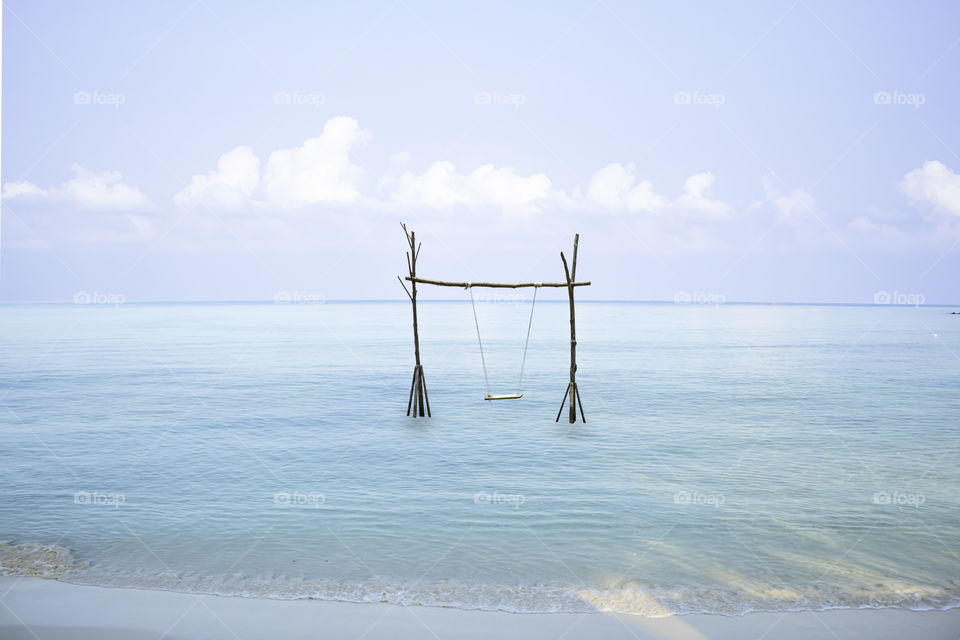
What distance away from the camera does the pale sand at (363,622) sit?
6156 mm

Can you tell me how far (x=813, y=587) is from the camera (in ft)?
23.8

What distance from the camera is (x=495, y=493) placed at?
1071cm

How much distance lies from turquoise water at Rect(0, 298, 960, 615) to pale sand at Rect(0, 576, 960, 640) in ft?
0.86

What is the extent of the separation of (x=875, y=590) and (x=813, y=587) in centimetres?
64

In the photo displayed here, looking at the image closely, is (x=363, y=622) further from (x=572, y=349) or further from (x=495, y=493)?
(x=572, y=349)

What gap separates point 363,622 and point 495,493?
4.50m

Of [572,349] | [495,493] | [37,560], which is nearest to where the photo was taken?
[37,560]

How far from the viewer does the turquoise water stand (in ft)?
24.4

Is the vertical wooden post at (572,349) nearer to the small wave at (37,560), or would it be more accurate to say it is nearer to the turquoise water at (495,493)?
the turquoise water at (495,493)

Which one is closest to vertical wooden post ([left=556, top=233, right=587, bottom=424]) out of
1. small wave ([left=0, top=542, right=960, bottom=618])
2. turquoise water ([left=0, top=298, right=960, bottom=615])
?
turquoise water ([left=0, top=298, right=960, bottom=615])

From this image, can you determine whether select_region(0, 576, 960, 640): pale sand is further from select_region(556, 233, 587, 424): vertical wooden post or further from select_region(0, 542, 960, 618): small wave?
select_region(556, 233, 587, 424): vertical wooden post

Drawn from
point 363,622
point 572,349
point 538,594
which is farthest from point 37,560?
point 572,349

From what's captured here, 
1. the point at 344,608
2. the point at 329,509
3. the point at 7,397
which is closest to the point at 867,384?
the point at 329,509

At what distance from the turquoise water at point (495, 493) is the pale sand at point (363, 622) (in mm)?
263
